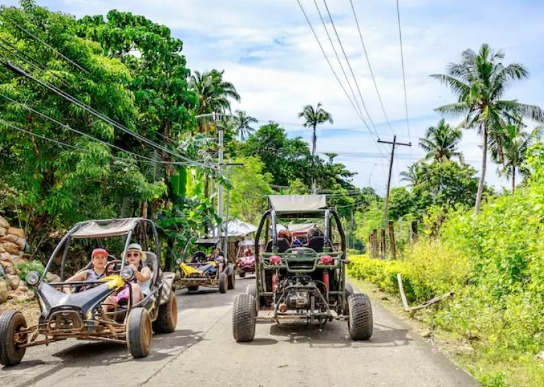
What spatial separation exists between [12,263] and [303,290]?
9065 millimetres

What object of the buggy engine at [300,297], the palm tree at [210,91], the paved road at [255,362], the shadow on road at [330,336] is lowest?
the paved road at [255,362]

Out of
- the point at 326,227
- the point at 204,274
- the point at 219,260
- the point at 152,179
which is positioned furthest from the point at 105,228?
the point at 152,179

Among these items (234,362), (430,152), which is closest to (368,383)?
(234,362)

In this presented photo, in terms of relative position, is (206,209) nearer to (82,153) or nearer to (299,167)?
(82,153)

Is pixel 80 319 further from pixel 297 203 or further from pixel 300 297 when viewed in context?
pixel 297 203

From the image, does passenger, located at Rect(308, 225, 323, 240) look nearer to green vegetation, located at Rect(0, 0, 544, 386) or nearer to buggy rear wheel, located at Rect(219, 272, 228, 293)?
green vegetation, located at Rect(0, 0, 544, 386)

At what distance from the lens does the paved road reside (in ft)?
21.8

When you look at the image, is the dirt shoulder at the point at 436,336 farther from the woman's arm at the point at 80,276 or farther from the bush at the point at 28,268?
the bush at the point at 28,268

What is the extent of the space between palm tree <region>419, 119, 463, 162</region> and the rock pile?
48.2 meters

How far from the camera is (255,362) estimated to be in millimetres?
7676

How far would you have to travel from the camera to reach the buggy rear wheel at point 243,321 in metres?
9.02

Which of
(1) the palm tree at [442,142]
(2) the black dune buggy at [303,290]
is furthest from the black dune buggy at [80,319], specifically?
(1) the palm tree at [442,142]

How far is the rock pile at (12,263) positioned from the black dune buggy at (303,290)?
6741 millimetres

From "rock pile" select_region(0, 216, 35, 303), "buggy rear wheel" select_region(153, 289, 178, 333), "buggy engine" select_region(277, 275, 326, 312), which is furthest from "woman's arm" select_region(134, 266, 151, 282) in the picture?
"rock pile" select_region(0, 216, 35, 303)
